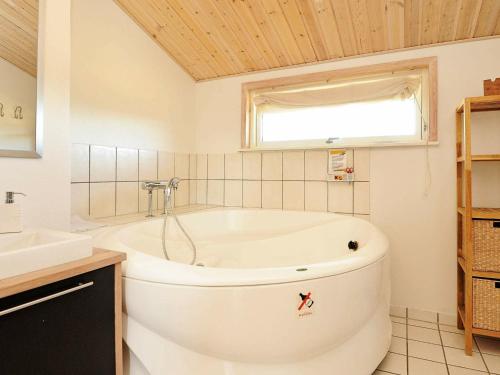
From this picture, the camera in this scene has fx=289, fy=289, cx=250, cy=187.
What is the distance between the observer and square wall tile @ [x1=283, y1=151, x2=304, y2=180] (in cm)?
229

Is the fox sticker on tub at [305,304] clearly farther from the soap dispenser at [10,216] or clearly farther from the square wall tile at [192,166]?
the square wall tile at [192,166]

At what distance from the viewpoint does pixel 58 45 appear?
1249 millimetres

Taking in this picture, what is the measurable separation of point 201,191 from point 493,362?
2259 millimetres

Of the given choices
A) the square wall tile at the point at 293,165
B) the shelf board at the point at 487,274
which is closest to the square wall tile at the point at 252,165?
the square wall tile at the point at 293,165

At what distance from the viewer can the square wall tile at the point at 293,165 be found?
229 centimetres

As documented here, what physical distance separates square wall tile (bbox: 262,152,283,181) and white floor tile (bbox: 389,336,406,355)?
1.32 metres

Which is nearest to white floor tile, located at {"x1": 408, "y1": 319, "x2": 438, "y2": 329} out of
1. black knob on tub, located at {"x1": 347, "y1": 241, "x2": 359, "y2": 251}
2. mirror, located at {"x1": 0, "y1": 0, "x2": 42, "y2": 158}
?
black knob on tub, located at {"x1": 347, "y1": 241, "x2": 359, "y2": 251}

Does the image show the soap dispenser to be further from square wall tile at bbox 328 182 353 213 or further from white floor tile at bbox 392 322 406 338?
white floor tile at bbox 392 322 406 338

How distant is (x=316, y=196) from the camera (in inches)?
88.1

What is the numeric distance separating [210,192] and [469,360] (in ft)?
6.82

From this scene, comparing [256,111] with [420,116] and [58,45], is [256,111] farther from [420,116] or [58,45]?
[58,45]

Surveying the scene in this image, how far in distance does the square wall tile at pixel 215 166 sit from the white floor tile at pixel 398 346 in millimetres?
1736

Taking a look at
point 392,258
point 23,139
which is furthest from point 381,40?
point 23,139

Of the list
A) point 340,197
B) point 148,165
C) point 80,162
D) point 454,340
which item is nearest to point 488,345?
point 454,340
